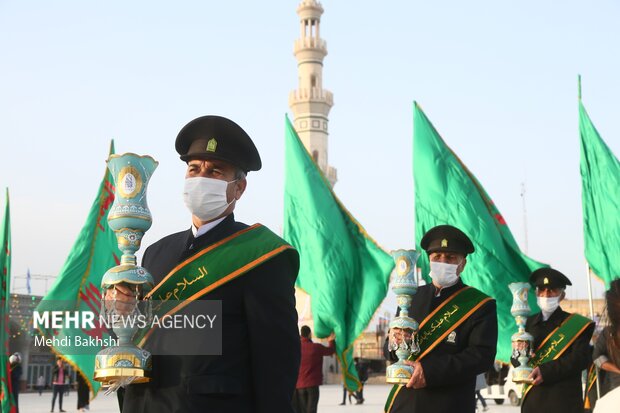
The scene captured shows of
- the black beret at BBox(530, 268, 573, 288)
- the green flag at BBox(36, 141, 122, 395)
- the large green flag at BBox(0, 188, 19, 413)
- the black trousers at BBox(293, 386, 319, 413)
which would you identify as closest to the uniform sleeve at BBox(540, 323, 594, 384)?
the black beret at BBox(530, 268, 573, 288)

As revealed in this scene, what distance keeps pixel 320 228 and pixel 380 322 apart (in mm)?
37449

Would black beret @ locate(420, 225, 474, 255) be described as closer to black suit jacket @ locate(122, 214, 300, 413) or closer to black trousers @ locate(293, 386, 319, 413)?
black suit jacket @ locate(122, 214, 300, 413)

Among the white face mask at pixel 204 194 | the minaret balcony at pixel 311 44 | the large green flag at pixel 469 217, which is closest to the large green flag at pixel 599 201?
the large green flag at pixel 469 217

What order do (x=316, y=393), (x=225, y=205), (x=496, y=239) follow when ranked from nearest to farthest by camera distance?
(x=225, y=205), (x=316, y=393), (x=496, y=239)

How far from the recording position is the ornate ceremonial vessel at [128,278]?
3377mm

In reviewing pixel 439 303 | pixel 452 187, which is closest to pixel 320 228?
pixel 452 187

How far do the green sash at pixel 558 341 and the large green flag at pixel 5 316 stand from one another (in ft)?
19.8

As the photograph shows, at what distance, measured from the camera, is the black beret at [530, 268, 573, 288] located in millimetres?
7926

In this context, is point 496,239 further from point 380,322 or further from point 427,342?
point 380,322

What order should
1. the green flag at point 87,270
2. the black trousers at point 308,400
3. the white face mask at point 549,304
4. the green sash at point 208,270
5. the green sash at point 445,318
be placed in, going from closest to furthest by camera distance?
the green sash at point 208,270 < the green sash at point 445,318 < the white face mask at point 549,304 < the black trousers at point 308,400 < the green flag at point 87,270

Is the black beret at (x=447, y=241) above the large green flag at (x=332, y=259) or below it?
below

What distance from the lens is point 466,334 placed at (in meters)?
6.04

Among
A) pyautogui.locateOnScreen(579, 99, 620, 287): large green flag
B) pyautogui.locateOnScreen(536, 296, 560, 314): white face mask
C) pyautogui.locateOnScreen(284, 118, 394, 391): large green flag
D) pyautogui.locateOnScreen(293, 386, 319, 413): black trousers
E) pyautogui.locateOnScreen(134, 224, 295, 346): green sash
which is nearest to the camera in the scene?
pyautogui.locateOnScreen(134, 224, 295, 346): green sash

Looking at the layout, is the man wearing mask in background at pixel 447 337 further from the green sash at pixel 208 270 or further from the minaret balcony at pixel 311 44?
the minaret balcony at pixel 311 44
